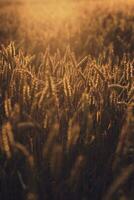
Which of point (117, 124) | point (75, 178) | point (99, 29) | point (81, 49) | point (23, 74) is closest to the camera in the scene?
point (75, 178)

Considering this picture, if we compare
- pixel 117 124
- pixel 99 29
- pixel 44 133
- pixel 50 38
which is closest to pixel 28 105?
pixel 44 133

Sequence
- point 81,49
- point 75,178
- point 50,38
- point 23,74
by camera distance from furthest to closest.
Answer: point 50,38 < point 81,49 < point 23,74 < point 75,178

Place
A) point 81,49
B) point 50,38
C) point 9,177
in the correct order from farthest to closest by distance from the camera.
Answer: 1. point 50,38
2. point 81,49
3. point 9,177

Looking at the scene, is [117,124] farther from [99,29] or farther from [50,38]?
[99,29]

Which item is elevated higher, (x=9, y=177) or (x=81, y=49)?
(x=81, y=49)

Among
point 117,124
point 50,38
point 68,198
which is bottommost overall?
point 68,198

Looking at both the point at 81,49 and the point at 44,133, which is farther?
the point at 81,49

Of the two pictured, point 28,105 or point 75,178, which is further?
point 28,105

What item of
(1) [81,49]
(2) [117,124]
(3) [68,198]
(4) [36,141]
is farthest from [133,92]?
(1) [81,49]

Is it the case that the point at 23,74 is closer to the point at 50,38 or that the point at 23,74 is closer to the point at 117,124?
the point at 117,124
